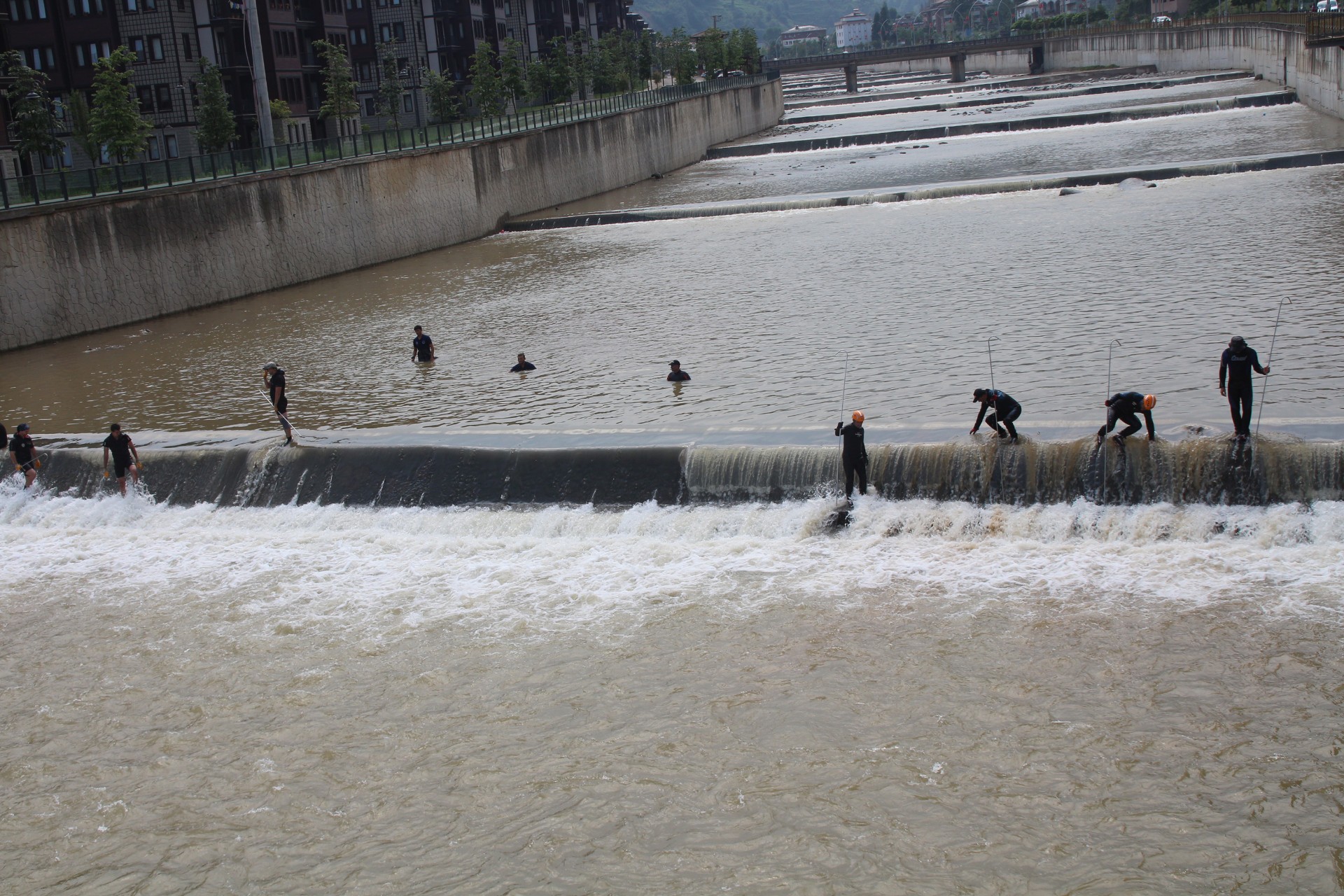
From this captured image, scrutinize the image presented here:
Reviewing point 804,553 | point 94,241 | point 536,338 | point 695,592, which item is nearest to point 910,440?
point 804,553

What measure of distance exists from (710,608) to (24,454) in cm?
1262

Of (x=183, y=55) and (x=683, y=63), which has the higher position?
(x=683, y=63)

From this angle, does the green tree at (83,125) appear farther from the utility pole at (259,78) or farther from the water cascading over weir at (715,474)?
the water cascading over weir at (715,474)

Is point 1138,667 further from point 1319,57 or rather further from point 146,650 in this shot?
point 1319,57

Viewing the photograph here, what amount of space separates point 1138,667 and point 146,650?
1089 cm

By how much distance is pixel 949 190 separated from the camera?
41.8 m

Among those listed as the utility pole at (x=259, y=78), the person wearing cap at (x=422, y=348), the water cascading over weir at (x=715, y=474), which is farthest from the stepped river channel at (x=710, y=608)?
the utility pole at (x=259, y=78)

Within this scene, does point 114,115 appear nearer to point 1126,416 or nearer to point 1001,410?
point 1001,410

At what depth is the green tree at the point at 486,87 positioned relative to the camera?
65.9m

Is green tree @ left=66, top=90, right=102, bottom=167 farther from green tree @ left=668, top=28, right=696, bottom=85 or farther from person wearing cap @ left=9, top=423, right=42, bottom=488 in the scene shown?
green tree @ left=668, top=28, right=696, bottom=85

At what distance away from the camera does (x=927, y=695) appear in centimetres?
1164

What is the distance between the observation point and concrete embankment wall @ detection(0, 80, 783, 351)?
29984 millimetres

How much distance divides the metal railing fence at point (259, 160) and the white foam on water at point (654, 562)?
15.2m

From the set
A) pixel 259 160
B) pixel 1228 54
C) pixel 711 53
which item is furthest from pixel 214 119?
pixel 1228 54
